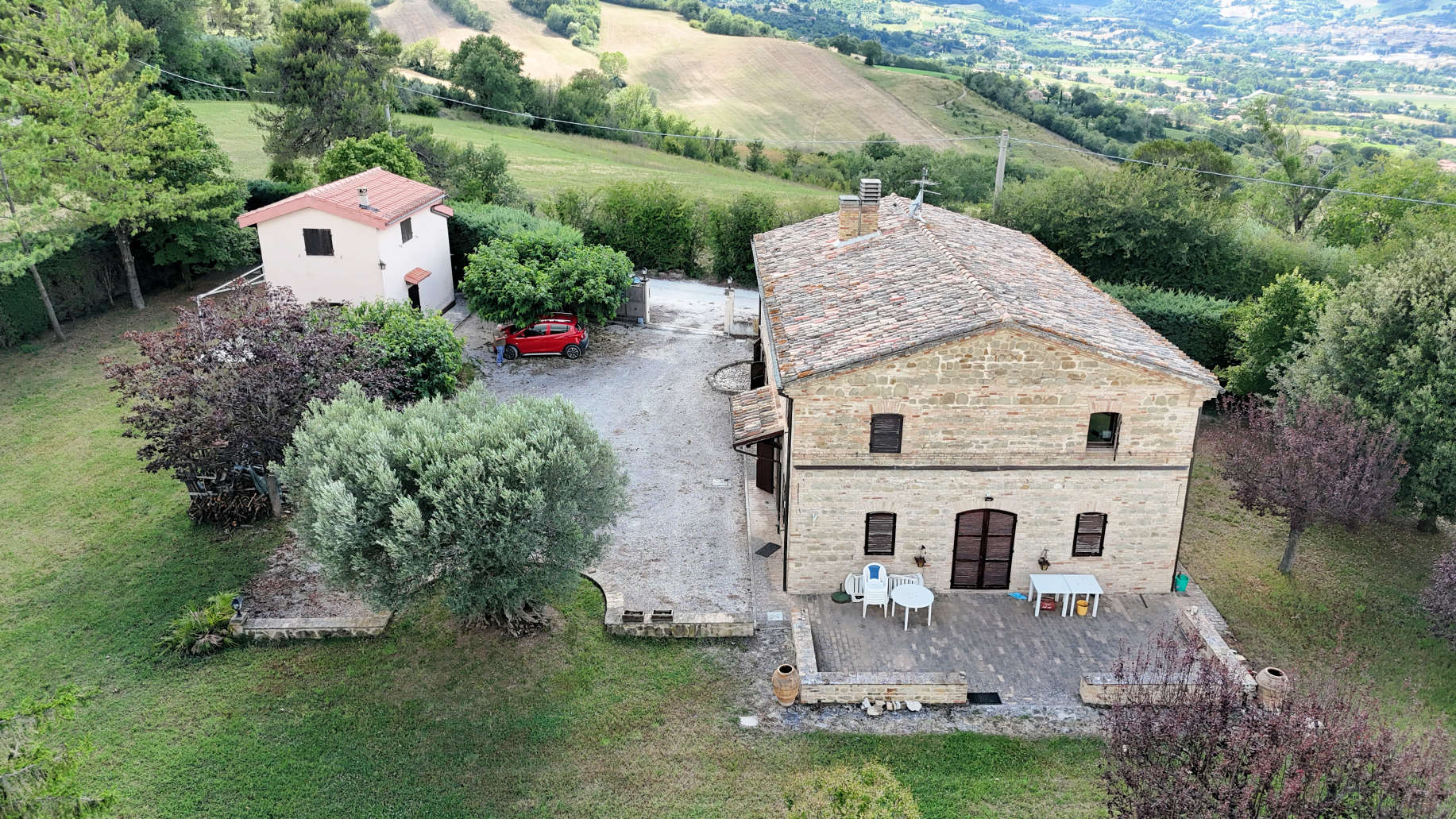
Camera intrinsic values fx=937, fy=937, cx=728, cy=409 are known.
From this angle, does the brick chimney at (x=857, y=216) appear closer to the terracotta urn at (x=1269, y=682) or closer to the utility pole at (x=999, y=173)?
the utility pole at (x=999, y=173)

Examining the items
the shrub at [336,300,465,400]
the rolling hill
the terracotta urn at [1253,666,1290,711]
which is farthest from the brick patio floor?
the rolling hill

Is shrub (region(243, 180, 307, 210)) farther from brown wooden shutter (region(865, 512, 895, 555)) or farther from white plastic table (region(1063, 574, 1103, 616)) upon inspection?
white plastic table (region(1063, 574, 1103, 616))

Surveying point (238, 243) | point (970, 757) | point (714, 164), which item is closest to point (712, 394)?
point (970, 757)

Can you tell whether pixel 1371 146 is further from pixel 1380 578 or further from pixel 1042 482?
pixel 1042 482

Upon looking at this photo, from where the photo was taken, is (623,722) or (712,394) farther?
(712,394)

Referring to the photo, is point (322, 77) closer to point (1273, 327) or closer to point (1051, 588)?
Answer: point (1273, 327)

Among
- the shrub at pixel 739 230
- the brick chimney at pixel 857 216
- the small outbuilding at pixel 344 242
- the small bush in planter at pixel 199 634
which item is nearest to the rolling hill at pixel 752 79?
the shrub at pixel 739 230
